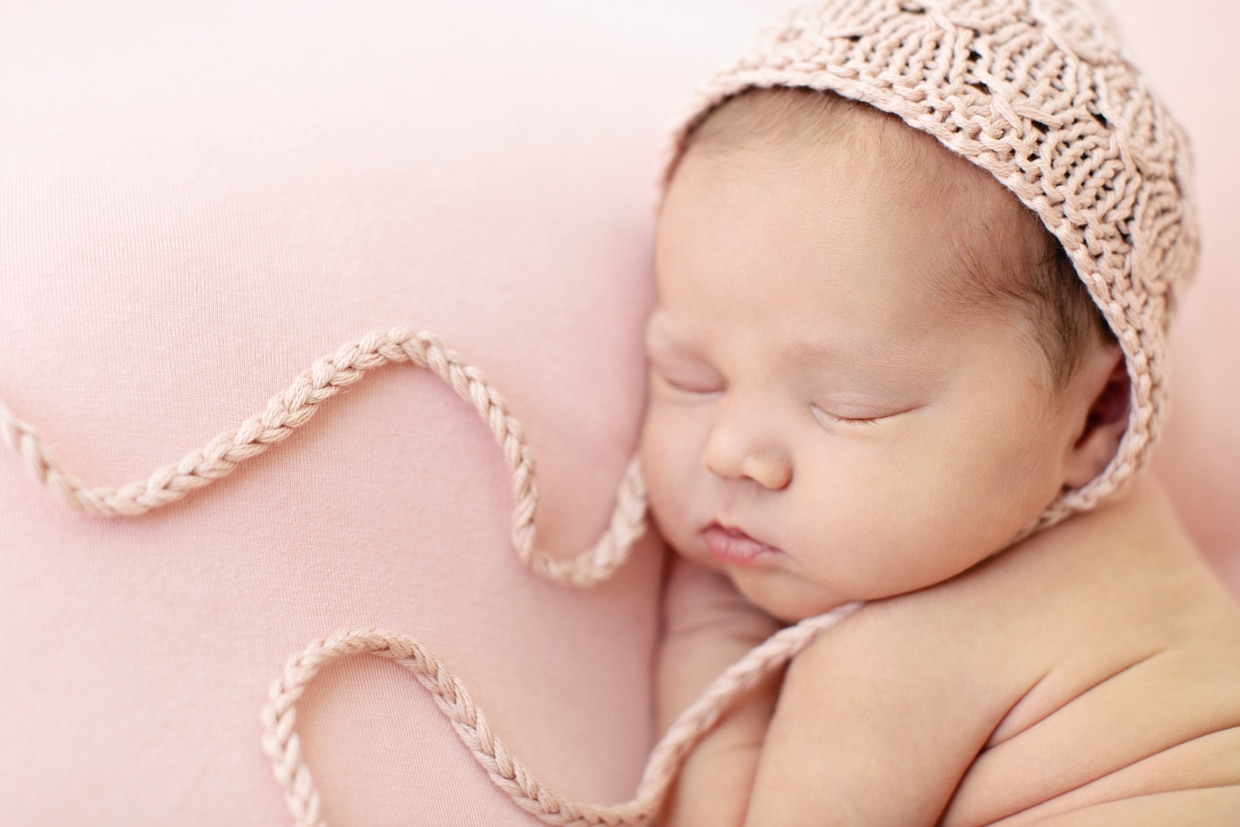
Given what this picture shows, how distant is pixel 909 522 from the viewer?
1024 millimetres

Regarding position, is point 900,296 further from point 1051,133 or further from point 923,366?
point 1051,133

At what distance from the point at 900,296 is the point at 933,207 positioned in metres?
0.09

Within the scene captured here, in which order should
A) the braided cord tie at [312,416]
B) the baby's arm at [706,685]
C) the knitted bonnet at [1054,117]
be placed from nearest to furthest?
the braided cord tie at [312,416], the knitted bonnet at [1054,117], the baby's arm at [706,685]

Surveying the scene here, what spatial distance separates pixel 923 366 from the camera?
3.31 ft

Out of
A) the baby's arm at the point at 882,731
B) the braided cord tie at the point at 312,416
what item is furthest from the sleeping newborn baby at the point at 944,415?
the braided cord tie at the point at 312,416

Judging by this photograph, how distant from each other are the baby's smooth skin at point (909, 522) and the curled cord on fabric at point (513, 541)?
0.05m

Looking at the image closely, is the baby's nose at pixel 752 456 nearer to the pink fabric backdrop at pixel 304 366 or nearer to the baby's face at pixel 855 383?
the baby's face at pixel 855 383

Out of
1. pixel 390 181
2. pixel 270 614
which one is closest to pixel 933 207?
pixel 390 181

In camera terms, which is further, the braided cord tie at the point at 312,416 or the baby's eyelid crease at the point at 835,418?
the baby's eyelid crease at the point at 835,418

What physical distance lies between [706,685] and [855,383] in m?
0.43

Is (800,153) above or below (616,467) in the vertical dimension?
above

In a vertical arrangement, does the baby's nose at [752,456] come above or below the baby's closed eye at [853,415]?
below

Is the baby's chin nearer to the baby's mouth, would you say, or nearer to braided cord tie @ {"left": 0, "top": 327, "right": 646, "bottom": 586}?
the baby's mouth

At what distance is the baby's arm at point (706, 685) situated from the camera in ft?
3.65
